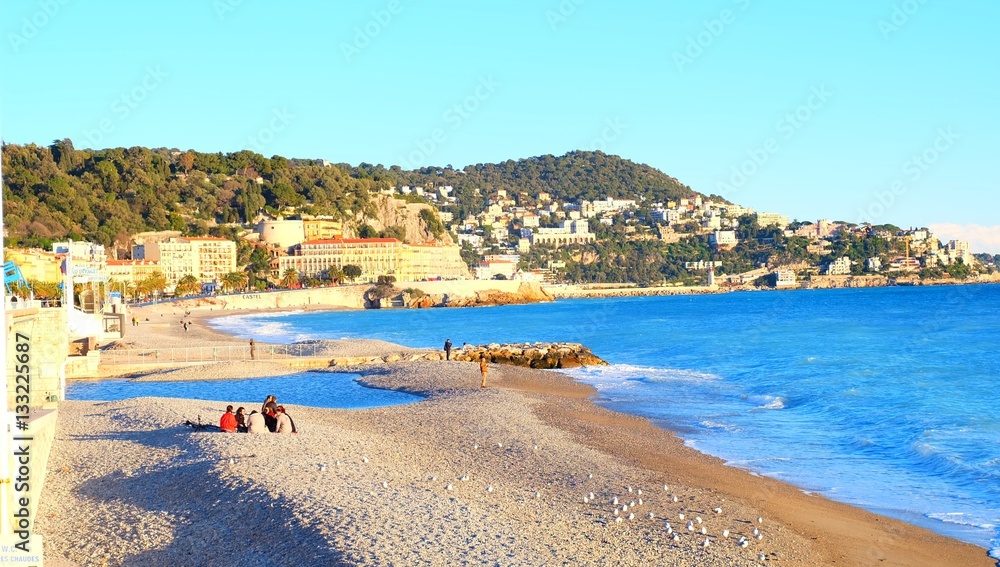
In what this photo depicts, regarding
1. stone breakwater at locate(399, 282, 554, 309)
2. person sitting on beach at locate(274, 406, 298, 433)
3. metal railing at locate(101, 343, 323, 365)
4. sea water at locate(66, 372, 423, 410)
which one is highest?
person sitting on beach at locate(274, 406, 298, 433)

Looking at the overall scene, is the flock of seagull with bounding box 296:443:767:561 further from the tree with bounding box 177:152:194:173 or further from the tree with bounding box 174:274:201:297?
the tree with bounding box 177:152:194:173

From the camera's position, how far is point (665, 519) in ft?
36.9

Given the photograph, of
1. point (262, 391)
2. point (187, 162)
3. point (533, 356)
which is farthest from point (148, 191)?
point (262, 391)

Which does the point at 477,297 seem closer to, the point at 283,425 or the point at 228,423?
the point at 283,425

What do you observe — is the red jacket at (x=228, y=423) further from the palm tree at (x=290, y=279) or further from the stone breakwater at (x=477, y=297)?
the palm tree at (x=290, y=279)

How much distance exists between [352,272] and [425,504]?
120 m

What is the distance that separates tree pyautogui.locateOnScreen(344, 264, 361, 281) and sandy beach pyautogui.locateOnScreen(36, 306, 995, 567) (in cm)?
11163

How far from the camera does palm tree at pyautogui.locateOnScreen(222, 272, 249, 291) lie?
392ft

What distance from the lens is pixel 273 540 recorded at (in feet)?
31.3

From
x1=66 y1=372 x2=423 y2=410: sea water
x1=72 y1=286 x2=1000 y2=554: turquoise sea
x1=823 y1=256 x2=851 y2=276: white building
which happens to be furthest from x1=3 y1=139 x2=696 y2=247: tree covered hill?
x1=823 y1=256 x2=851 y2=276: white building

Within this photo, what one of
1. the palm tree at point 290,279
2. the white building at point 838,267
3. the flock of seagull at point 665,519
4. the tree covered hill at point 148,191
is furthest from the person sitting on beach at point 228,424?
the white building at point 838,267

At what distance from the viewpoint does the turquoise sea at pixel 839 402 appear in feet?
46.6

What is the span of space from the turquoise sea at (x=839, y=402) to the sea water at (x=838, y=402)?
0.15 feet

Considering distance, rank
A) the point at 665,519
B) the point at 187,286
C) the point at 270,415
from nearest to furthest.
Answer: the point at 665,519 < the point at 270,415 < the point at 187,286
